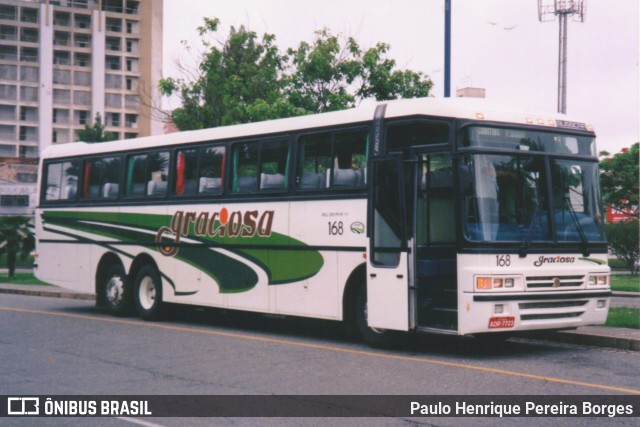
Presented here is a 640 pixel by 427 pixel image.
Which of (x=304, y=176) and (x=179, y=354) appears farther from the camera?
(x=304, y=176)

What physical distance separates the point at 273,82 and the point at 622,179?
23366 mm

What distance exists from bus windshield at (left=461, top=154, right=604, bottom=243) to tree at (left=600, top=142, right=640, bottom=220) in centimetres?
3325

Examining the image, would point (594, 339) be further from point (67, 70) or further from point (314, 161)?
point (67, 70)

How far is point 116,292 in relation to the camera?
60.1 ft

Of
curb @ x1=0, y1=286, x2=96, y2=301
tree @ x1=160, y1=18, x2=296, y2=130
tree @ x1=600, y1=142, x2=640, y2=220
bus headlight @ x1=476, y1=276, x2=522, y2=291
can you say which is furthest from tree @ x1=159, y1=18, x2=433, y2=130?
tree @ x1=600, y1=142, x2=640, y2=220

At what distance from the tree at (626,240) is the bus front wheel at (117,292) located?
24067 millimetres

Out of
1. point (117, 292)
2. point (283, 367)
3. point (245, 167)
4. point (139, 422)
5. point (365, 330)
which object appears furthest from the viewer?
point (117, 292)

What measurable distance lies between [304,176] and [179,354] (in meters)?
3.43

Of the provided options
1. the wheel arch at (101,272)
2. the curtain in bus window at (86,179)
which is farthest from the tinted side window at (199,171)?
the curtain in bus window at (86,179)

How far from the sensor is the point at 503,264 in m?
11.2

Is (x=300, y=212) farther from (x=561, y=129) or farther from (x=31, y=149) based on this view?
(x=31, y=149)

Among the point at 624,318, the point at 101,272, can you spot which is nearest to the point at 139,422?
the point at 624,318

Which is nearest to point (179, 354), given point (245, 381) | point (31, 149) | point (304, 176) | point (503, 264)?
point (245, 381)

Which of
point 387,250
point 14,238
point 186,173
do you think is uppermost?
point 186,173
